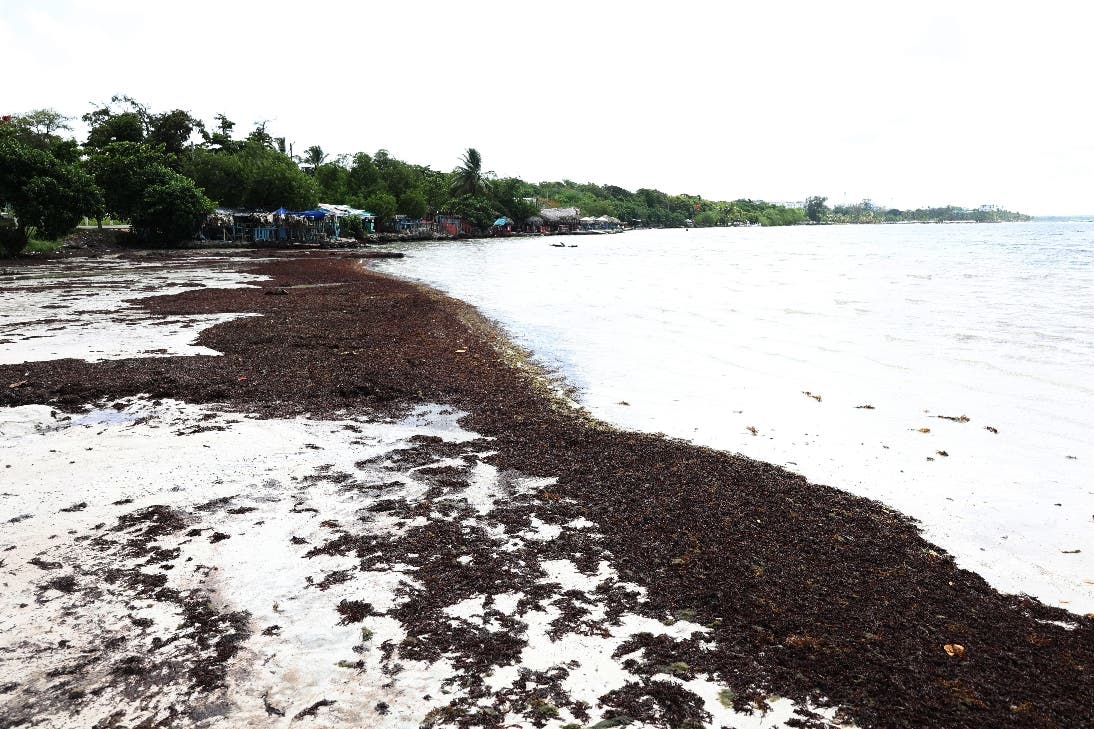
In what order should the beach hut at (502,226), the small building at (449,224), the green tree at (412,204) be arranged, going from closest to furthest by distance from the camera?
the green tree at (412,204) → the small building at (449,224) → the beach hut at (502,226)

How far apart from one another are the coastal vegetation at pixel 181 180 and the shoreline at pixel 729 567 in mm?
32868

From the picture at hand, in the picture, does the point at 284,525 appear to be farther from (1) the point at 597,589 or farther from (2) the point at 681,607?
(2) the point at 681,607

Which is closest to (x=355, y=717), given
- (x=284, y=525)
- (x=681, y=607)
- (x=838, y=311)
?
(x=681, y=607)

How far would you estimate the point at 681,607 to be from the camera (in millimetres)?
3883

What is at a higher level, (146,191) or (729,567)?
(146,191)

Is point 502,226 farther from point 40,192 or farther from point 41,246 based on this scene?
point 40,192

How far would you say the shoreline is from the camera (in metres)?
3.17

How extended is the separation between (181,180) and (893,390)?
4992 cm

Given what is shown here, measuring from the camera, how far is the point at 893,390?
33.3 feet

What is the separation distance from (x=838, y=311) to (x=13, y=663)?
20.3 m

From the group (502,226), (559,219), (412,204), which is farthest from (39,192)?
(559,219)

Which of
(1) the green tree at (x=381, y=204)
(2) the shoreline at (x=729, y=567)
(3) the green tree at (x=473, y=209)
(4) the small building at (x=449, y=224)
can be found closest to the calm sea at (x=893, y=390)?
(2) the shoreline at (x=729, y=567)

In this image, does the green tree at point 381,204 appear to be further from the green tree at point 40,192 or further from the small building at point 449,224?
the green tree at point 40,192

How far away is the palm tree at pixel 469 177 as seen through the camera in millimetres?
96750
